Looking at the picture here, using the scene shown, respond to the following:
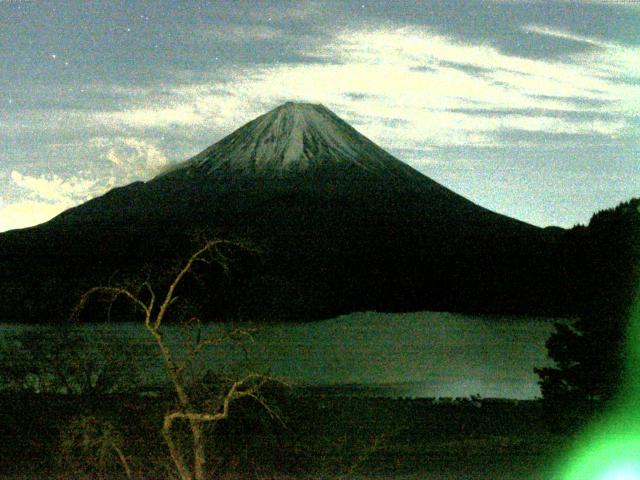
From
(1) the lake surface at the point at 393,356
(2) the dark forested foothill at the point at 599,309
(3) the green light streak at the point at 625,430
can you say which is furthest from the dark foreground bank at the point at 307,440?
(1) the lake surface at the point at 393,356

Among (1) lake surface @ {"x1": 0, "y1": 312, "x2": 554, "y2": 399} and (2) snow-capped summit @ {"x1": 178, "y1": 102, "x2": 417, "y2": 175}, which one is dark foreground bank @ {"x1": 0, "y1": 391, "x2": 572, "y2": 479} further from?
(2) snow-capped summit @ {"x1": 178, "y1": 102, "x2": 417, "y2": 175}

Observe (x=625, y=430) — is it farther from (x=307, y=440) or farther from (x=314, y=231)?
(x=314, y=231)

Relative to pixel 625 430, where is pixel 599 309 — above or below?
above

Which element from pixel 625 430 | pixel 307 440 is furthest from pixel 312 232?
pixel 625 430

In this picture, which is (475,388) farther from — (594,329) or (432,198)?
(432,198)

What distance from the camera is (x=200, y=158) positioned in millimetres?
106625

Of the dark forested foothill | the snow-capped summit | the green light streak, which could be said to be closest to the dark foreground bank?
the dark forested foothill

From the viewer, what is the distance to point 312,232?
307 feet

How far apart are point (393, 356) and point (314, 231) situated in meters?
58.0

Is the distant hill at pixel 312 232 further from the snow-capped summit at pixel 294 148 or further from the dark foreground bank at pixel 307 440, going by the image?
the dark foreground bank at pixel 307 440

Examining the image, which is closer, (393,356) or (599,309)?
(599,309)

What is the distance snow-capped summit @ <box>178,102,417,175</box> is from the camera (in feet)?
335

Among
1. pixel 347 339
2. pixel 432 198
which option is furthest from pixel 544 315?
pixel 432 198

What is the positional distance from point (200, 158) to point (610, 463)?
324 ft
